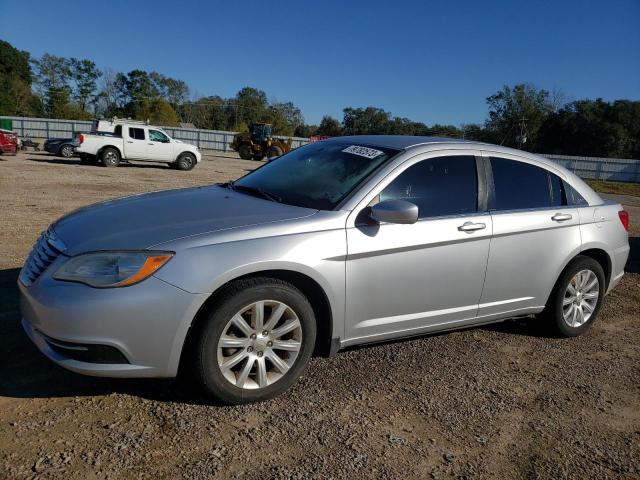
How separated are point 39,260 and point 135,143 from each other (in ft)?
63.4

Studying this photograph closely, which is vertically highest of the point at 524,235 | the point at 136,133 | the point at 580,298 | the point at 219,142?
the point at 219,142

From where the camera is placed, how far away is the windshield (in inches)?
140

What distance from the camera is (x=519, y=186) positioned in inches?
A: 166

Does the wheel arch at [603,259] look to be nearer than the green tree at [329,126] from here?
Yes

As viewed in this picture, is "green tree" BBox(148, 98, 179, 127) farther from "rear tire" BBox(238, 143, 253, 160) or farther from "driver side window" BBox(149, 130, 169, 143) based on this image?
"driver side window" BBox(149, 130, 169, 143)

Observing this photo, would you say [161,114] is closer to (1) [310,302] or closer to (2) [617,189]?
(2) [617,189]

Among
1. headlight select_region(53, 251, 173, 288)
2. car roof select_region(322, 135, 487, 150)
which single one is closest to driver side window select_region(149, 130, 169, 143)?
car roof select_region(322, 135, 487, 150)

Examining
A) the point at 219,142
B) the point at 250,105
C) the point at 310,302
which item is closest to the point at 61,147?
the point at 310,302

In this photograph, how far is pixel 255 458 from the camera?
8.60 ft

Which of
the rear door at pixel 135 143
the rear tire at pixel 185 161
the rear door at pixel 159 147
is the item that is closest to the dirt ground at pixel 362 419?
the rear door at pixel 135 143

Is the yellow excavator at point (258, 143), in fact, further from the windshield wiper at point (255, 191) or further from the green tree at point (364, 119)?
the green tree at point (364, 119)

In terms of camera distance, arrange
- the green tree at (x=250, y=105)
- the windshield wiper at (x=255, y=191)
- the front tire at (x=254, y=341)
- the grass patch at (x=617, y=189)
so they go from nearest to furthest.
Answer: the front tire at (x=254, y=341), the windshield wiper at (x=255, y=191), the grass patch at (x=617, y=189), the green tree at (x=250, y=105)

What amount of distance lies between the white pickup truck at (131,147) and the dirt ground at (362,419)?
17.5 metres

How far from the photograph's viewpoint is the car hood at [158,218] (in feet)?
9.68
